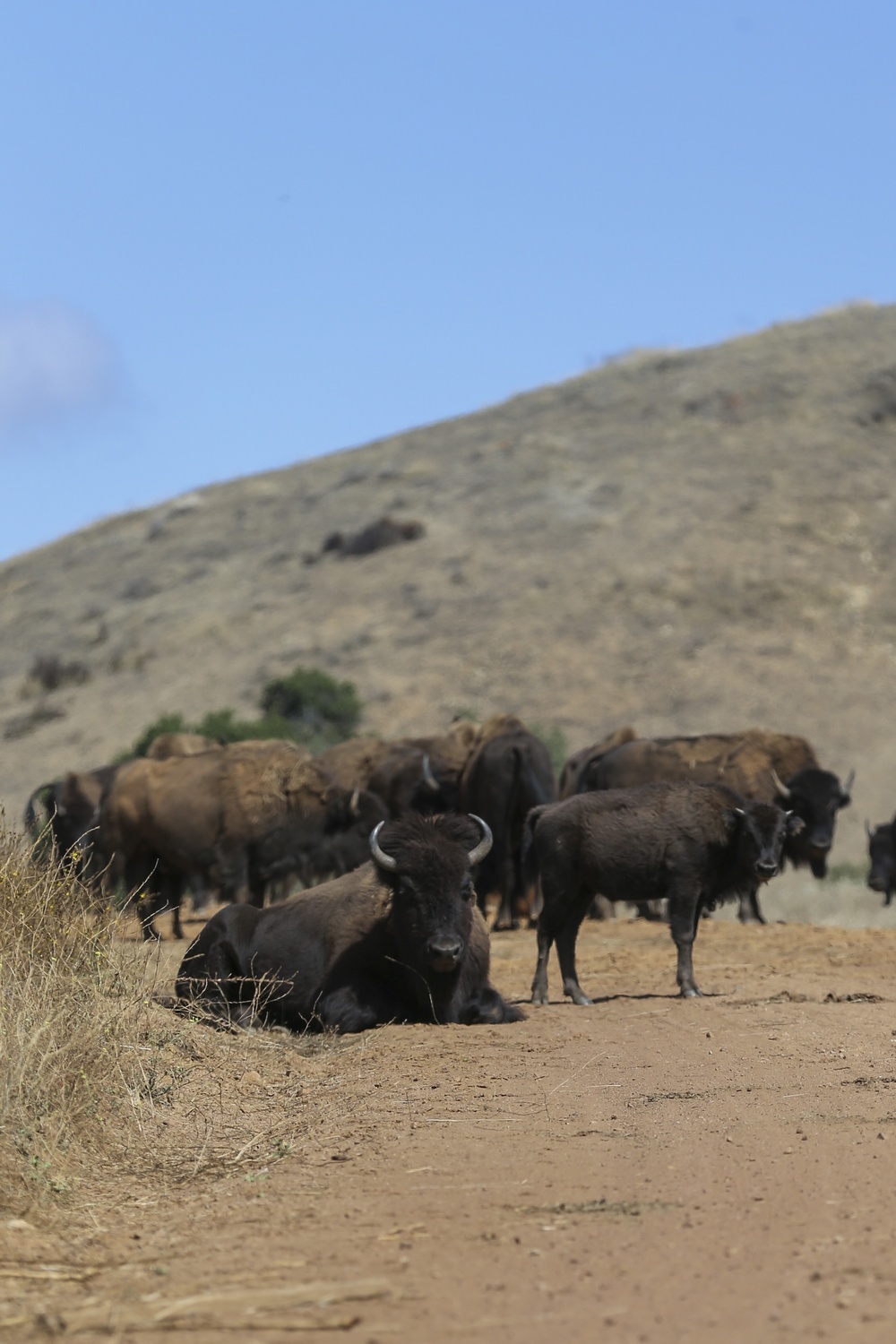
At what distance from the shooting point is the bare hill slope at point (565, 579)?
52438 mm

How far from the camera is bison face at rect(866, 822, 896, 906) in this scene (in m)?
23.6

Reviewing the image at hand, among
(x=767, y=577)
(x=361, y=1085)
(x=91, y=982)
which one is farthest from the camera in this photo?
(x=767, y=577)

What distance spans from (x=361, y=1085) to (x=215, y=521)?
2763 inches

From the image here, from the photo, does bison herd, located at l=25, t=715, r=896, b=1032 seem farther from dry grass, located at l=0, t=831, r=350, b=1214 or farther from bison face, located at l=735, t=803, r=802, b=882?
dry grass, located at l=0, t=831, r=350, b=1214

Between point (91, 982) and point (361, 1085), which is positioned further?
point (361, 1085)

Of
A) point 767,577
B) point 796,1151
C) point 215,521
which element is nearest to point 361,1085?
point 796,1151

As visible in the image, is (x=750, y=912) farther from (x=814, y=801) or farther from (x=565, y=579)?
(x=565, y=579)

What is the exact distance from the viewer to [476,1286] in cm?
532

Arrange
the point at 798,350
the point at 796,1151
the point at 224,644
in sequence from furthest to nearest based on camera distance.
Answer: the point at 798,350, the point at 224,644, the point at 796,1151

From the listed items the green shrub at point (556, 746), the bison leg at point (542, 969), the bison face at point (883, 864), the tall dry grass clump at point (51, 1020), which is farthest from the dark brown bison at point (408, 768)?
the green shrub at point (556, 746)

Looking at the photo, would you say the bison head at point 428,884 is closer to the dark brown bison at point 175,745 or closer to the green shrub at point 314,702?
the dark brown bison at point 175,745

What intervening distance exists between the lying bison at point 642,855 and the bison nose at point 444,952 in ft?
7.68

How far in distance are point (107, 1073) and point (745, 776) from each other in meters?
14.2

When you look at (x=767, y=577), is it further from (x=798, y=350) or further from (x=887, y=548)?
(x=798, y=350)
